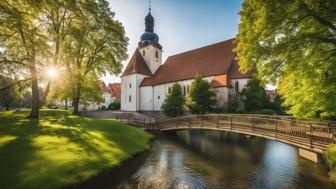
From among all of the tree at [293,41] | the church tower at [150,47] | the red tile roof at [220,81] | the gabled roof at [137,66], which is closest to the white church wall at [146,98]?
the gabled roof at [137,66]

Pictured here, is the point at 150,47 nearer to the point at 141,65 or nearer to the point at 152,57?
the point at 152,57

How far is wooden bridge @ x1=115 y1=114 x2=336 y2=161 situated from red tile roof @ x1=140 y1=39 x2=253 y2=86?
1489 centimetres

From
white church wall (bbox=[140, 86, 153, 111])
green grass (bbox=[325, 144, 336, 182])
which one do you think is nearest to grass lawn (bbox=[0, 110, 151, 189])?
green grass (bbox=[325, 144, 336, 182])

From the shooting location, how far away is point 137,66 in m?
40.3

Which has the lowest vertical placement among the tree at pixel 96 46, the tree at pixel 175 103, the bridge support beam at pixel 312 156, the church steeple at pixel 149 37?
the bridge support beam at pixel 312 156

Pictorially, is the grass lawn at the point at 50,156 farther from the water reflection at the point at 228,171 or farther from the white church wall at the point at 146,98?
the white church wall at the point at 146,98

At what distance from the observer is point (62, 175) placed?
22.2 ft

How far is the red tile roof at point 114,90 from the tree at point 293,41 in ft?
192

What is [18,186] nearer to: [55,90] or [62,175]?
[62,175]

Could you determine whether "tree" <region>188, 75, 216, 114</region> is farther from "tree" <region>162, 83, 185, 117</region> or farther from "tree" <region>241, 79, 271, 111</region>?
"tree" <region>241, 79, 271, 111</region>

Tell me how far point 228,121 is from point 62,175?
11.8 meters

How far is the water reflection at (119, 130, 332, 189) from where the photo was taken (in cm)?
794

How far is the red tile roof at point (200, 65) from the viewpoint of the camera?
1164 inches

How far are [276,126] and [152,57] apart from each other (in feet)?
111
